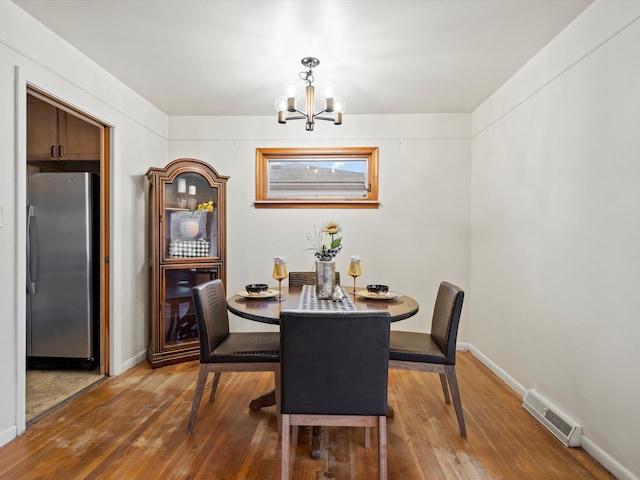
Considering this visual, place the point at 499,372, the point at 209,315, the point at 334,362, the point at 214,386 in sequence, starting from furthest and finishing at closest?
the point at 499,372 < the point at 214,386 < the point at 209,315 < the point at 334,362

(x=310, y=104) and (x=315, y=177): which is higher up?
(x=310, y=104)

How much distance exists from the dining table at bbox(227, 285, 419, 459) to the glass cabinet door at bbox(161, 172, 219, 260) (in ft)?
3.78

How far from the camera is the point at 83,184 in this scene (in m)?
3.01

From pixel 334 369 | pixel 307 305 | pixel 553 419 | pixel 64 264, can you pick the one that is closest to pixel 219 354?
pixel 307 305

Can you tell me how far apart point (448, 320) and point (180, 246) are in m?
2.38

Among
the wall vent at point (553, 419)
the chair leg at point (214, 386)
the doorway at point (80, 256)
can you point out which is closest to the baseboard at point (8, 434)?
the doorway at point (80, 256)

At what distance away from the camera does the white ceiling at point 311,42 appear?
203cm

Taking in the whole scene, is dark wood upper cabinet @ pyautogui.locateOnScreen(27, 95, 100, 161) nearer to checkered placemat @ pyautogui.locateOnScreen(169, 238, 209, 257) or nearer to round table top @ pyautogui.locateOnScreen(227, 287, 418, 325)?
checkered placemat @ pyautogui.locateOnScreen(169, 238, 209, 257)

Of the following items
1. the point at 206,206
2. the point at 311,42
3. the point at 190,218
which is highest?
the point at 311,42

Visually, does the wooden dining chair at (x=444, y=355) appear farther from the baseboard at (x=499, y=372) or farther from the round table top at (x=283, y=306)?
the baseboard at (x=499, y=372)

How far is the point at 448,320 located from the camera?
213cm

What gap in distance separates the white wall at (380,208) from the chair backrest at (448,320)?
4.55 feet

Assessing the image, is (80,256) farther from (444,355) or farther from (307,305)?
(444,355)

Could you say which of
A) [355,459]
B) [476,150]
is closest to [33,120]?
[355,459]
